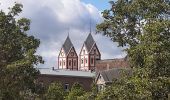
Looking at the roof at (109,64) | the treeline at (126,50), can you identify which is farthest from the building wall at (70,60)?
the treeline at (126,50)

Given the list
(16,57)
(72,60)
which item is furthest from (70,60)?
(16,57)

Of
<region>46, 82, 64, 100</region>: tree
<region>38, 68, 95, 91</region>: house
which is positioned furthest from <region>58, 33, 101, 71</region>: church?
<region>46, 82, 64, 100</region>: tree

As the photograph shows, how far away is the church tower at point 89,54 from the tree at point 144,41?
13957 centimetres

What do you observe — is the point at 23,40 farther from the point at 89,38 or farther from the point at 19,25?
the point at 89,38

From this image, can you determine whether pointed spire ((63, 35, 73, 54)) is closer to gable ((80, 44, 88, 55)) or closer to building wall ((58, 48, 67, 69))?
building wall ((58, 48, 67, 69))

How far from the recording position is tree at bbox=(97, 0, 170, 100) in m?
24.3

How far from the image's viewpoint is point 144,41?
25.1 metres

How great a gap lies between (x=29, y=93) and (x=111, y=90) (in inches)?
347

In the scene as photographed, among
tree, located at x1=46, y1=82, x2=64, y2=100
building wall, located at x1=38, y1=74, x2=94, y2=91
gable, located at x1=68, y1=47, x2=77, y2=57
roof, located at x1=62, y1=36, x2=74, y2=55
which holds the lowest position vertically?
tree, located at x1=46, y1=82, x2=64, y2=100

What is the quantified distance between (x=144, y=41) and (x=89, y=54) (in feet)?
479

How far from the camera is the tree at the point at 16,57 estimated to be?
29.4 metres

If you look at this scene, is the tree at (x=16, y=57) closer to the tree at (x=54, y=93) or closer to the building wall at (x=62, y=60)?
the tree at (x=54, y=93)

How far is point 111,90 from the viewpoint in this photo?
26.7 meters

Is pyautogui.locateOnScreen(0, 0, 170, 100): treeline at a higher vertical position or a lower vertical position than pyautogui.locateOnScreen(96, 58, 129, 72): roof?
lower
